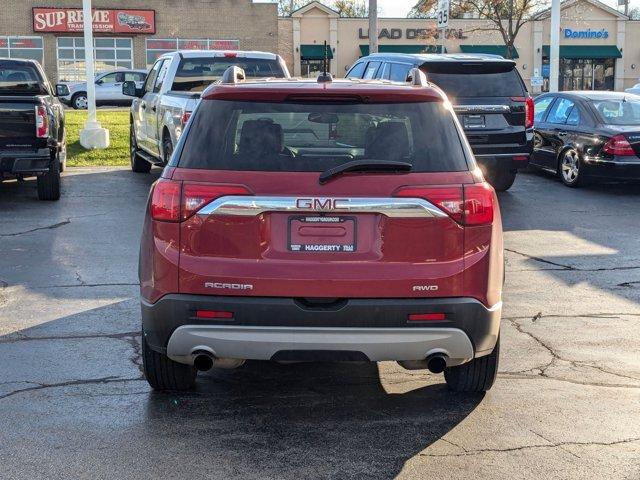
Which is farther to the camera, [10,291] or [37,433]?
[10,291]

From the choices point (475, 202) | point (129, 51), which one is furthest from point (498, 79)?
point (129, 51)

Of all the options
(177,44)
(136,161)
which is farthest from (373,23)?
(177,44)

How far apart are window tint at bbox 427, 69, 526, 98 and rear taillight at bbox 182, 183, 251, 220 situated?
28.6ft

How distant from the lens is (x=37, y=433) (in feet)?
15.5

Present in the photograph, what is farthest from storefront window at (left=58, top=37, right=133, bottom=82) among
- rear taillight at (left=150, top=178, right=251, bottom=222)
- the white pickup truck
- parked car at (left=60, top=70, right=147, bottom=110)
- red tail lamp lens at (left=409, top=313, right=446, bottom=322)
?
red tail lamp lens at (left=409, top=313, right=446, bottom=322)

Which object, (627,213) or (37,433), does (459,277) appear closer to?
(37,433)

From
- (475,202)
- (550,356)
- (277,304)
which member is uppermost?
(475,202)

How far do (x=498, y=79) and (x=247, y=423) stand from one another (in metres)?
9.33

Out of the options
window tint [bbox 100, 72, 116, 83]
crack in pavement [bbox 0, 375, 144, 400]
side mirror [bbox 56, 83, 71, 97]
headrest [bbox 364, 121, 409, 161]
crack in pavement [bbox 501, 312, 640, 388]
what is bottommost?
crack in pavement [bbox 501, 312, 640, 388]

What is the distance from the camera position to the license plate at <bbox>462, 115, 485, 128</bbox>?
1291 cm

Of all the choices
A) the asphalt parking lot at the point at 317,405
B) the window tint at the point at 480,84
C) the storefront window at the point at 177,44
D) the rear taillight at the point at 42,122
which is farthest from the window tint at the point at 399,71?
the storefront window at the point at 177,44

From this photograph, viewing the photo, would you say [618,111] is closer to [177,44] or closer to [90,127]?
[90,127]

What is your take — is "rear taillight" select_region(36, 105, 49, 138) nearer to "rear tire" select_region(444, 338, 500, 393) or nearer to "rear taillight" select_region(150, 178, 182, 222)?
"rear taillight" select_region(150, 178, 182, 222)

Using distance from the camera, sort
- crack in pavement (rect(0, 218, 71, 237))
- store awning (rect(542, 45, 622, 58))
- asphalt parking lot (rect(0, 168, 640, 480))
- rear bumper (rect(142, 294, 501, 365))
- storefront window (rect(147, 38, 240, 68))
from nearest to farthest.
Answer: asphalt parking lot (rect(0, 168, 640, 480)) < rear bumper (rect(142, 294, 501, 365)) < crack in pavement (rect(0, 218, 71, 237)) < storefront window (rect(147, 38, 240, 68)) < store awning (rect(542, 45, 622, 58))
